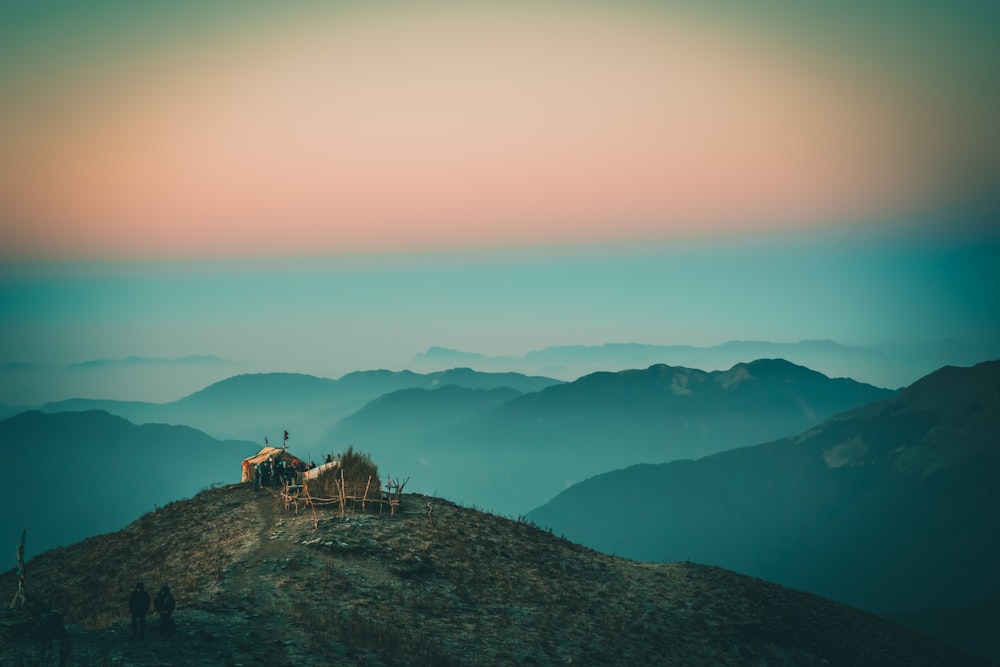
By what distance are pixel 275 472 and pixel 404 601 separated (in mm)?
21474

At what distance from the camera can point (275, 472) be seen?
2377 inches

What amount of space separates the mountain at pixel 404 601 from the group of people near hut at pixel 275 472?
1.93 metres

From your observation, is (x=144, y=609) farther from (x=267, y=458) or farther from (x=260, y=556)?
(x=267, y=458)

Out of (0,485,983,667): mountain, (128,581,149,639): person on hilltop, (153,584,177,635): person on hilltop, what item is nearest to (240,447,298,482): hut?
(0,485,983,667): mountain

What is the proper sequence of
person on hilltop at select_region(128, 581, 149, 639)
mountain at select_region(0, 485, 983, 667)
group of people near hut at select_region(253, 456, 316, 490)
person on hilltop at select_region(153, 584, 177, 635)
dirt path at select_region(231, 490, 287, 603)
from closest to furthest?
person on hilltop at select_region(128, 581, 149, 639)
person on hilltop at select_region(153, 584, 177, 635)
mountain at select_region(0, 485, 983, 667)
dirt path at select_region(231, 490, 287, 603)
group of people near hut at select_region(253, 456, 316, 490)

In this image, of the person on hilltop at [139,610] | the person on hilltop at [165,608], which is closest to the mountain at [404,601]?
the person on hilltop at [139,610]

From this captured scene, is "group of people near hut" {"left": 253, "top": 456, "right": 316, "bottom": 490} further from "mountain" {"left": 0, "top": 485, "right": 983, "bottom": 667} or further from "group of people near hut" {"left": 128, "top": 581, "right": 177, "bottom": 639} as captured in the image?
"group of people near hut" {"left": 128, "top": 581, "right": 177, "bottom": 639}

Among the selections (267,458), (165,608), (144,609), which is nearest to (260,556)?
(165,608)

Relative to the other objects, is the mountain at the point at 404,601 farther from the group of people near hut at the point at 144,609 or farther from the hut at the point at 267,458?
the hut at the point at 267,458

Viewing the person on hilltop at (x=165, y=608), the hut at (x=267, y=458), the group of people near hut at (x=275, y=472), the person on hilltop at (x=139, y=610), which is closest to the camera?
the person on hilltop at (x=139, y=610)

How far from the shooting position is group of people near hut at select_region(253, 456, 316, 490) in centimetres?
6006

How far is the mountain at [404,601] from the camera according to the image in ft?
117

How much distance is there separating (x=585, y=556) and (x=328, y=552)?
19213 millimetres

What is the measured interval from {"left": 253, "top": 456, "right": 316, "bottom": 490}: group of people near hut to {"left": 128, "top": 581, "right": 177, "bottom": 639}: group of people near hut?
2510cm
